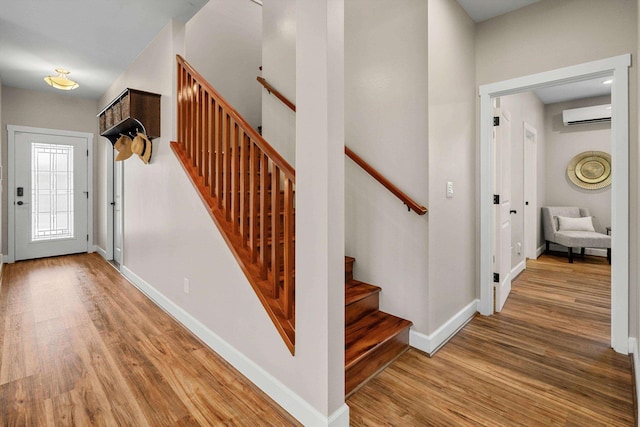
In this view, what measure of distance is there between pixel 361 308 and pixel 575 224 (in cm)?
502

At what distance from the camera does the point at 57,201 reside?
16.9 ft

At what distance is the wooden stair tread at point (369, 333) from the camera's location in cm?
183

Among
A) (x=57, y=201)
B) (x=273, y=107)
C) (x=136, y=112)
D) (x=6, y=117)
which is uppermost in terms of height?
(x=6, y=117)

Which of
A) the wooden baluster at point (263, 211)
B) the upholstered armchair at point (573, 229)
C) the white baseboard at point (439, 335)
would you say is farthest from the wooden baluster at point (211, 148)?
the upholstered armchair at point (573, 229)

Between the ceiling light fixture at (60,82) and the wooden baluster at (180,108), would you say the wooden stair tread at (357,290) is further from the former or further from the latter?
the ceiling light fixture at (60,82)

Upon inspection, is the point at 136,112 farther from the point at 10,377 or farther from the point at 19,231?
the point at 19,231

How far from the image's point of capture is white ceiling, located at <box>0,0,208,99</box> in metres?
2.56

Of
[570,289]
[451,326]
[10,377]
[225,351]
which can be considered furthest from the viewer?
[570,289]

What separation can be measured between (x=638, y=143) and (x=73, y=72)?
584 cm

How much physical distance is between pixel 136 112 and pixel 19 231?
12.5 ft

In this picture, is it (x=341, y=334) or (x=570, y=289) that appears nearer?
(x=341, y=334)

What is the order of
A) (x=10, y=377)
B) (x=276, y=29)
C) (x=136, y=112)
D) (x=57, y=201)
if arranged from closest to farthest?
(x=10, y=377)
(x=136, y=112)
(x=276, y=29)
(x=57, y=201)

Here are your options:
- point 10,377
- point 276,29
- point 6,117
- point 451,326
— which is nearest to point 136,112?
point 276,29

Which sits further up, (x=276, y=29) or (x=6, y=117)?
(x=276, y=29)
